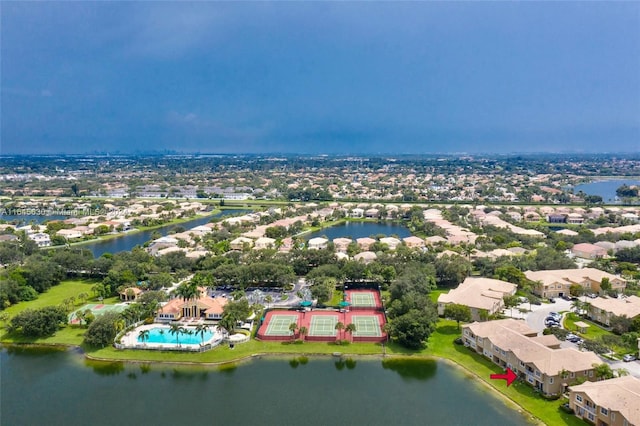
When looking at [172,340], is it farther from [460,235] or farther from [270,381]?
[460,235]

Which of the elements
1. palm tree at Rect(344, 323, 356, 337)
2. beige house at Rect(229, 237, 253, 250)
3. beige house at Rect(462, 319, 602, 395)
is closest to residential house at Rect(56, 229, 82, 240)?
beige house at Rect(229, 237, 253, 250)

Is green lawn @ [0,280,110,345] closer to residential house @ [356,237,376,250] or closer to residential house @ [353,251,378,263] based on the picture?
residential house @ [353,251,378,263]

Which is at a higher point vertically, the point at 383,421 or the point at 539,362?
the point at 539,362

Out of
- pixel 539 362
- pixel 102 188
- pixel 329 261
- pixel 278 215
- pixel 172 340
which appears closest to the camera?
pixel 539 362

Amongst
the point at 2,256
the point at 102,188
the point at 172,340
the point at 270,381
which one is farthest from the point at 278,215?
the point at 102,188

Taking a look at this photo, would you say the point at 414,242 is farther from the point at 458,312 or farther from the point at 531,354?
the point at 531,354

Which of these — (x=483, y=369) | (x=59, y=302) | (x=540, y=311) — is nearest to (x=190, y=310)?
(x=59, y=302)

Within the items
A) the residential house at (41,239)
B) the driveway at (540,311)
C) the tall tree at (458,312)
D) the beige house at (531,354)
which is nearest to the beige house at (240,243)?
the residential house at (41,239)
